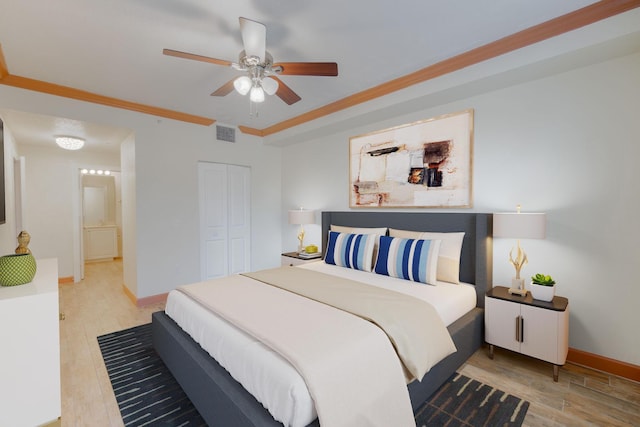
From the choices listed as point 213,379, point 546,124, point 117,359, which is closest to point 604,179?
point 546,124

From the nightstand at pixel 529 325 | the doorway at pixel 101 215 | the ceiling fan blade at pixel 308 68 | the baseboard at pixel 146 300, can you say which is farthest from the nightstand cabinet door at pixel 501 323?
the doorway at pixel 101 215

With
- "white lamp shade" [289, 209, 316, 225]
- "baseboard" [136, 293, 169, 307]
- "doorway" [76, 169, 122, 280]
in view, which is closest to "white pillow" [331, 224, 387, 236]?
"white lamp shade" [289, 209, 316, 225]

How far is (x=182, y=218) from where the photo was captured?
405 centimetres

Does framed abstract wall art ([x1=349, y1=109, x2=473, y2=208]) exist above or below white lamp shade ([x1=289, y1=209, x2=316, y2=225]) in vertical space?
above

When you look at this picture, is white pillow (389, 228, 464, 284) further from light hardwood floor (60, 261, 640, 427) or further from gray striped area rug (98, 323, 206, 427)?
gray striped area rug (98, 323, 206, 427)

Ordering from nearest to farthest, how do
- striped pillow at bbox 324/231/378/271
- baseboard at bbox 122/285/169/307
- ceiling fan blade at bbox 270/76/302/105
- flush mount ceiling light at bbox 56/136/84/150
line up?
ceiling fan blade at bbox 270/76/302/105
striped pillow at bbox 324/231/378/271
baseboard at bbox 122/285/169/307
flush mount ceiling light at bbox 56/136/84/150

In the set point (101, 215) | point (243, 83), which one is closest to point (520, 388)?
point (243, 83)

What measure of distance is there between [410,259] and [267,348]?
1.69m

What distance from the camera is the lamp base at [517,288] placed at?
7.72 feet

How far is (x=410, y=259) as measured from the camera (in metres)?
2.66

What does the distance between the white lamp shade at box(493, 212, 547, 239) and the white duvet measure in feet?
2.11

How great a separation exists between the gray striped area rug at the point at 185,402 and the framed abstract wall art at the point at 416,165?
67.0 inches

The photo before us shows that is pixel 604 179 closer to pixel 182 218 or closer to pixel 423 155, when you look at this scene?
pixel 423 155

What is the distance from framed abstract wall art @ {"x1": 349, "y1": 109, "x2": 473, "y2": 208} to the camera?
2.88 metres
